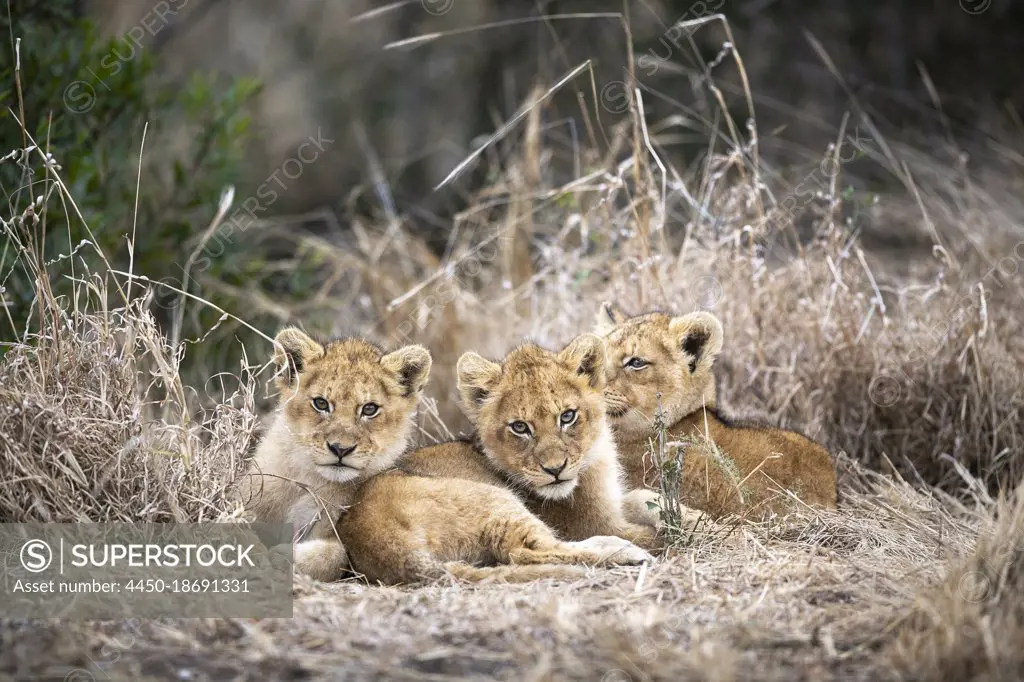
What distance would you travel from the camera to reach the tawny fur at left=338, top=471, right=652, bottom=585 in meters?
4.59

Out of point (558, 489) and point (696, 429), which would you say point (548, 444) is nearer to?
point (558, 489)

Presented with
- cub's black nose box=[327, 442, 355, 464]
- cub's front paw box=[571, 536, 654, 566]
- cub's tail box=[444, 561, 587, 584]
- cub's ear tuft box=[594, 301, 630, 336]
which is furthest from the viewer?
cub's ear tuft box=[594, 301, 630, 336]

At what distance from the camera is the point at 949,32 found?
13.6 m

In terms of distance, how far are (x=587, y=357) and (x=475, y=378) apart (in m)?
0.55

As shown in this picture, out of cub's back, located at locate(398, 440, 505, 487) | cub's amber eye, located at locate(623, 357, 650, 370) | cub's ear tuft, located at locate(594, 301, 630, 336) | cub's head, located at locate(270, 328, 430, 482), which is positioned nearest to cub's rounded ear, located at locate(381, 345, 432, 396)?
cub's head, located at locate(270, 328, 430, 482)

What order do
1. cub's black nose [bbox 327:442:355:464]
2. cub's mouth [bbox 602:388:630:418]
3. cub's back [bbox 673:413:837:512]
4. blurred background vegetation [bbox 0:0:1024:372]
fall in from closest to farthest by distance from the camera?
cub's black nose [bbox 327:442:355:464]
cub's back [bbox 673:413:837:512]
cub's mouth [bbox 602:388:630:418]
blurred background vegetation [bbox 0:0:1024:372]

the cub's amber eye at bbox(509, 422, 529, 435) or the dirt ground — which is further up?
the cub's amber eye at bbox(509, 422, 529, 435)

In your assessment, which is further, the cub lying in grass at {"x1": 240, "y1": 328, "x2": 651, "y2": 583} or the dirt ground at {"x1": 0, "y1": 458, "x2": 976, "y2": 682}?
the cub lying in grass at {"x1": 240, "y1": 328, "x2": 651, "y2": 583}

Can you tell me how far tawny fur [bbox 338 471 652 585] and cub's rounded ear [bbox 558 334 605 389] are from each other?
0.79 metres

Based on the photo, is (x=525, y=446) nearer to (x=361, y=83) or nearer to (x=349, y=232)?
(x=349, y=232)

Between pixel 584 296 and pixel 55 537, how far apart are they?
4.03m

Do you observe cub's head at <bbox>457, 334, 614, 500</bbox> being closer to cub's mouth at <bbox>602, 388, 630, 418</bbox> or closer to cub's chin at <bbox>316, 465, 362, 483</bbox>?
cub's mouth at <bbox>602, 388, 630, 418</bbox>

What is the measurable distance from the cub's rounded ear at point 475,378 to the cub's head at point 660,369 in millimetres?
729

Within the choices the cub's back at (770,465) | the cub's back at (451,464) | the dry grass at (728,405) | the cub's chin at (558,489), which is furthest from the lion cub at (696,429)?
the cub's back at (451,464)
